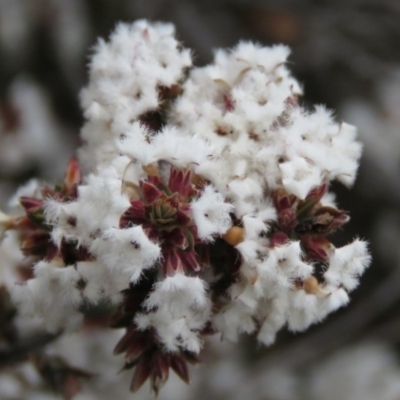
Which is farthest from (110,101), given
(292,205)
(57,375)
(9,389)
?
(9,389)

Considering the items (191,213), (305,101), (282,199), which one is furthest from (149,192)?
(305,101)

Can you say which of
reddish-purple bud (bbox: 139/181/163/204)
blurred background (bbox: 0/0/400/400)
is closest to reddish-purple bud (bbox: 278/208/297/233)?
reddish-purple bud (bbox: 139/181/163/204)

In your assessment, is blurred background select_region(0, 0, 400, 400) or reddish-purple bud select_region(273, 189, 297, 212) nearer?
reddish-purple bud select_region(273, 189, 297, 212)

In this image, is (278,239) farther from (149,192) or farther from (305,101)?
(305,101)

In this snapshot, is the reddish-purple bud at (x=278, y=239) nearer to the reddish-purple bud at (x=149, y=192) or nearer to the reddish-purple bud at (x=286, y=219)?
the reddish-purple bud at (x=286, y=219)

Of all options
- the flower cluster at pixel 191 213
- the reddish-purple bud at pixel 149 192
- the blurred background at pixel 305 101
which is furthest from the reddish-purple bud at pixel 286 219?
the blurred background at pixel 305 101

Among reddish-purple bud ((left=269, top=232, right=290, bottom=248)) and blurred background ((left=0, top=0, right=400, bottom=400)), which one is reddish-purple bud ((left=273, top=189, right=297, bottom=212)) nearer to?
reddish-purple bud ((left=269, top=232, right=290, bottom=248))

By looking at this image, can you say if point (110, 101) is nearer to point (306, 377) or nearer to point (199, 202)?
point (199, 202)

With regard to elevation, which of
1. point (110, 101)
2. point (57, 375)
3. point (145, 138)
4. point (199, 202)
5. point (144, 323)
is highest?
point (110, 101)
